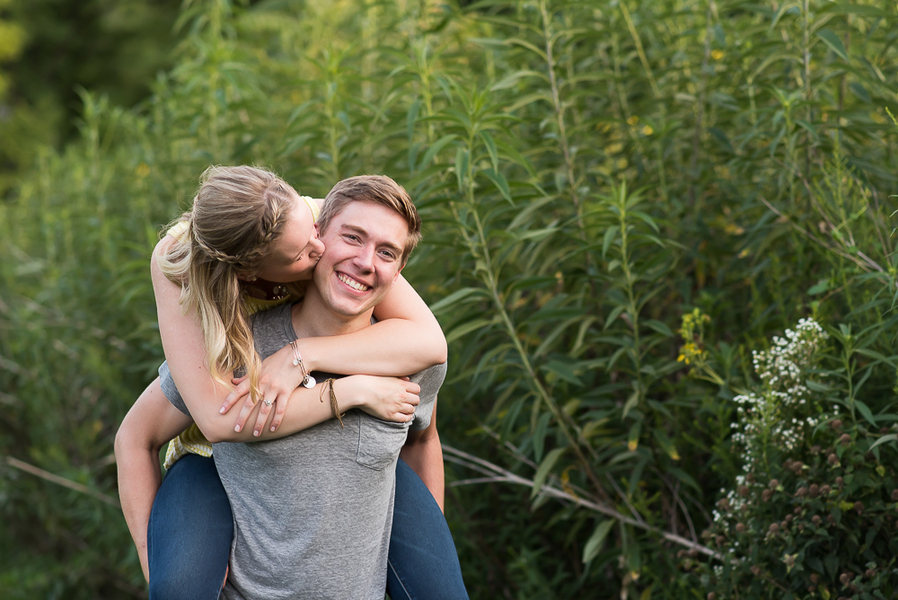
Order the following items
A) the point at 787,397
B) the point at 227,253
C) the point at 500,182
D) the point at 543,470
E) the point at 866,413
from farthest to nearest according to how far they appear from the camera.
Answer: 1. the point at 543,470
2. the point at 500,182
3. the point at 787,397
4. the point at 866,413
5. the point at 227,253

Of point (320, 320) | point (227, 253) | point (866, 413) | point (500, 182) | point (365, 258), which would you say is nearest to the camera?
point (227, 253)

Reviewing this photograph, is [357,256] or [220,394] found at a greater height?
[357,256]

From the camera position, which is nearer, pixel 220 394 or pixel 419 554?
pixel 220 394

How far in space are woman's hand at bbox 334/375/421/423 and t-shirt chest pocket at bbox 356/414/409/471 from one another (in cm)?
2

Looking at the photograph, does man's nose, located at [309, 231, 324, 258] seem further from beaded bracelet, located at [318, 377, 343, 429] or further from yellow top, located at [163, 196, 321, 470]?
beaded bracelet, located at [318, 377, 343, 429]

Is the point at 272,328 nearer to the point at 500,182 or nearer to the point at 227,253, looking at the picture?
the point at 227,253

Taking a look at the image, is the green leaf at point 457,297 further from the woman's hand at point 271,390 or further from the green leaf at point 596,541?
the green leaf at point 596,541

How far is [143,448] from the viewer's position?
190cm

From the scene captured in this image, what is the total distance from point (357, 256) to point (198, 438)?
2.24 feet

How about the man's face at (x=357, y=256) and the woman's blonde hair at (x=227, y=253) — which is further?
the man's face at (x=357, y=256)

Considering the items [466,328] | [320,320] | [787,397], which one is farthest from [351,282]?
[787,397]

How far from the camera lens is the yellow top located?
192 centimetres

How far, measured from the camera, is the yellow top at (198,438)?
1916 mm

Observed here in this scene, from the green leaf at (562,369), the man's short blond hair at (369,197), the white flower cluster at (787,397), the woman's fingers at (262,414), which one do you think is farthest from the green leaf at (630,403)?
the woman's fingers at (262,414)
